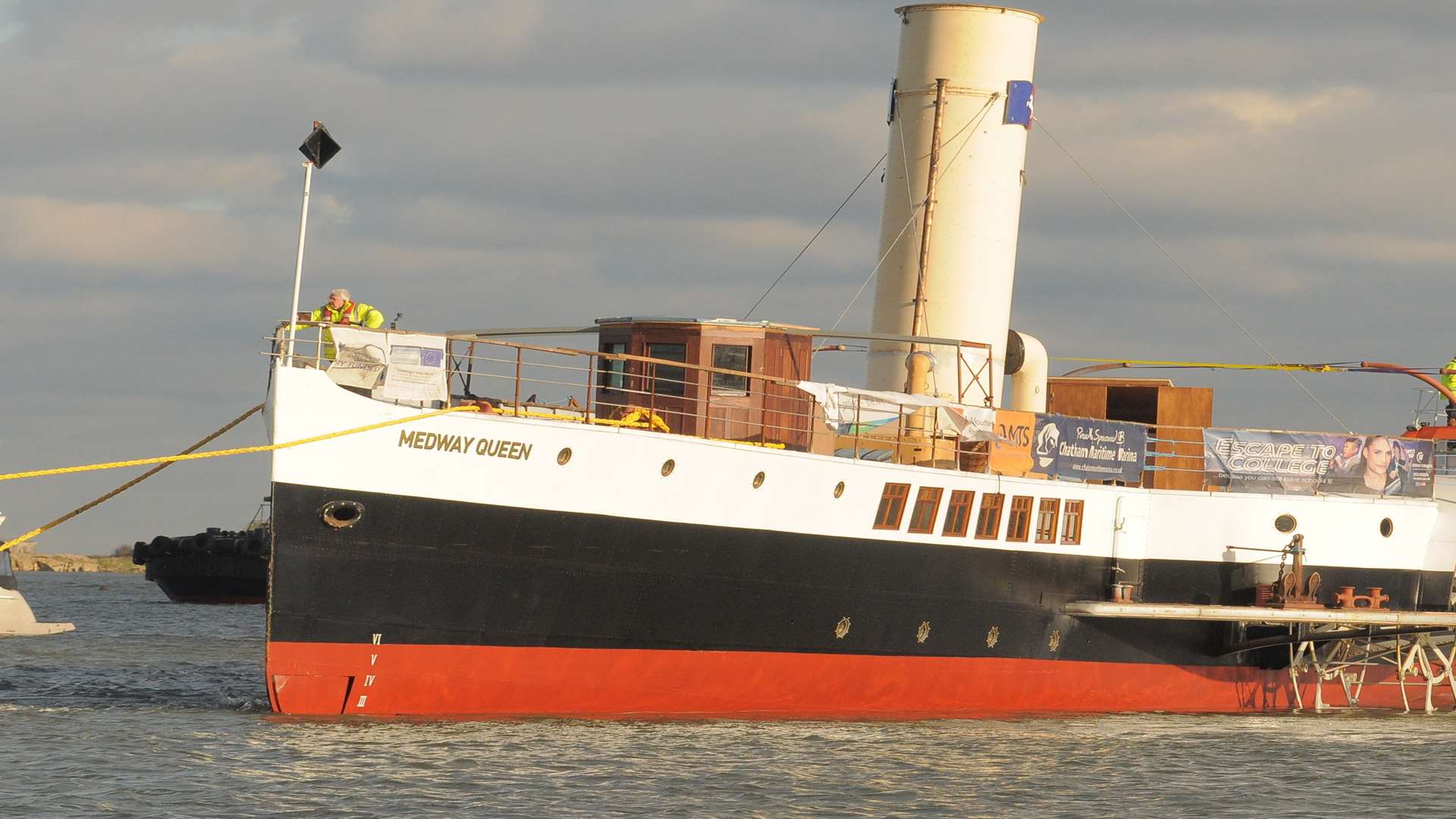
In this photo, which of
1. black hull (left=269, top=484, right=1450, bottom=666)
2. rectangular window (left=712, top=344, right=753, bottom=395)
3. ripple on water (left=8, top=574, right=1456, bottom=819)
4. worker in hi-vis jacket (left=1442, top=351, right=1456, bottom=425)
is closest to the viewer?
ripple on water (left=8, top=574, right=1456, bottom=819)

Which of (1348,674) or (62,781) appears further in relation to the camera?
(1348,674)

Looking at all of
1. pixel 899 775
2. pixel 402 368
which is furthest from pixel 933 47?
pixel 899 775

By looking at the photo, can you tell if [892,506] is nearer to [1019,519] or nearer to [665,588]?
[1019,519]

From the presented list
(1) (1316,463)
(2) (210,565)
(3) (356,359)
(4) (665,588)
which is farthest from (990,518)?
(2) (210,565)

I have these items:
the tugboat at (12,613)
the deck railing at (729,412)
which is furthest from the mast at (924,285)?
the tugboat at (12,613)

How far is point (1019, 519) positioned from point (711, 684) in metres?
6.00

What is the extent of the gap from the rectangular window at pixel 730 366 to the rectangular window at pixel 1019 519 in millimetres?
4634

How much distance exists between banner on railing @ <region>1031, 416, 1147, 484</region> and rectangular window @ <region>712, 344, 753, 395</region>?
4.99 m

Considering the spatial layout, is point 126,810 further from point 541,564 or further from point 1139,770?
point 1139,770

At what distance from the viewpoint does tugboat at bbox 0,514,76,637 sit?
166 ft

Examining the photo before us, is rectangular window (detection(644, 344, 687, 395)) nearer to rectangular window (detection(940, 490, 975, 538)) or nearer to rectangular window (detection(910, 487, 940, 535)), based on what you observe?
rectangular window (detection(910, 487, 940, 535))

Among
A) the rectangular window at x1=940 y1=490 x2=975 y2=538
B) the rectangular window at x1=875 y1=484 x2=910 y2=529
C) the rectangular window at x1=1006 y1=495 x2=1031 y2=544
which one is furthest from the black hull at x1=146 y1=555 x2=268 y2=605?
the rectangular window at x1=875 y1=484 x2=910 y2=529

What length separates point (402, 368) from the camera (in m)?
23.4

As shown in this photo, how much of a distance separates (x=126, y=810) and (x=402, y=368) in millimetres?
7007
